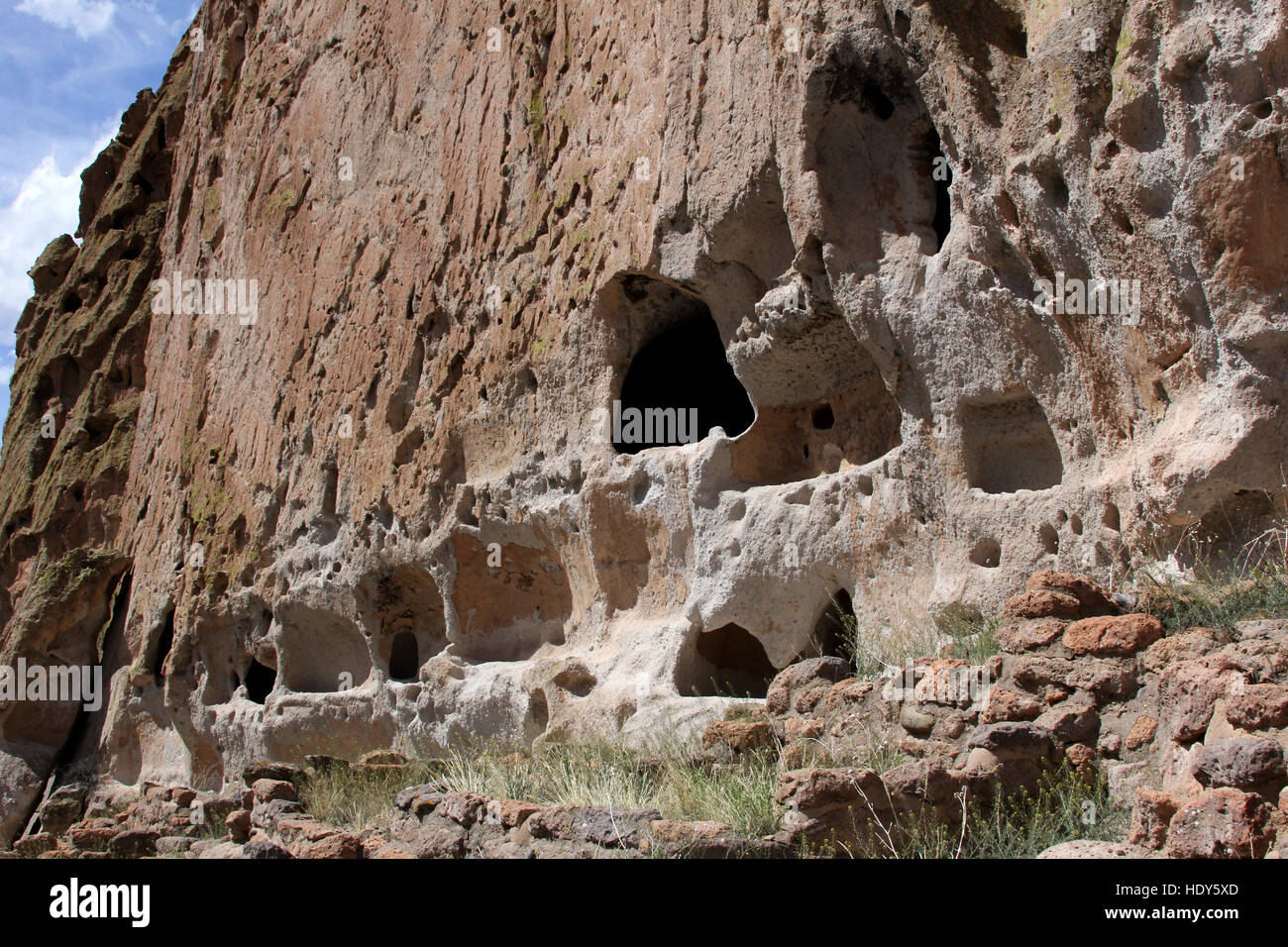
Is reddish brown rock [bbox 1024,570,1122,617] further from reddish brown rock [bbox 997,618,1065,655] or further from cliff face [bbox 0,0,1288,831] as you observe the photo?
cliff face [bbox 0,0,1288,831]

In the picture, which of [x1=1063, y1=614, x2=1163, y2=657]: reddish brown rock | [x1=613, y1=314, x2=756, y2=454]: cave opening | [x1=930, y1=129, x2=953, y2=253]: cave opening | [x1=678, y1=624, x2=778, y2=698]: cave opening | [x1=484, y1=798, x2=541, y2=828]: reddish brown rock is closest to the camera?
[x1=1063, y1=614, x2=1163, y2=657]: reddish brown rock

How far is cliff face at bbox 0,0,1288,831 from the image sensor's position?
488 cm

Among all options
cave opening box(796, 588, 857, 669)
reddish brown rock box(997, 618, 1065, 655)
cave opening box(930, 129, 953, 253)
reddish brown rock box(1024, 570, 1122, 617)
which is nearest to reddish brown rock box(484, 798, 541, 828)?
reddish brown rock box(997, 618, 1065, 655)

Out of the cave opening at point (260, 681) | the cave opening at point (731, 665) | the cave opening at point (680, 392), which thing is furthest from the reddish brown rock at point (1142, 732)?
the cave opening at point (260, 681)

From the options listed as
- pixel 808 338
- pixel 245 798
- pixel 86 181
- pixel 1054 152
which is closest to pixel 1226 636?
pixel 1054 152

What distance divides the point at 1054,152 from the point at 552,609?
4.94 m

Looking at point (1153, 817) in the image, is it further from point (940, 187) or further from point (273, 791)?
point (273, 791)

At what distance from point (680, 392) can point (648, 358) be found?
0.46 meters

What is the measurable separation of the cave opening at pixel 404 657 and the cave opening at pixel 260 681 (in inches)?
90.3

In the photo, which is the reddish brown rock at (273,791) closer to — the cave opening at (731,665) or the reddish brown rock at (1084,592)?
the cave opening at (731,665)

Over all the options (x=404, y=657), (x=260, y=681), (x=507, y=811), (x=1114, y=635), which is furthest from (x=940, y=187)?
(x=260, y=681)

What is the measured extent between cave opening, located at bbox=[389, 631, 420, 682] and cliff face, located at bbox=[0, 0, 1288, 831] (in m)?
0.02
